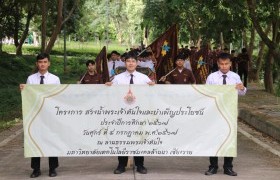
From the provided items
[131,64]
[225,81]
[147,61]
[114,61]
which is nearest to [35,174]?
[131,64]

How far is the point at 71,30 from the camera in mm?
54844

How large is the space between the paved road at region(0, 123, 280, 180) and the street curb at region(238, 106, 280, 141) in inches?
58.2

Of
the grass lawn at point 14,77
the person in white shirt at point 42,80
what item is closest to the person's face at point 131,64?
the person in white shirt at point 42,80

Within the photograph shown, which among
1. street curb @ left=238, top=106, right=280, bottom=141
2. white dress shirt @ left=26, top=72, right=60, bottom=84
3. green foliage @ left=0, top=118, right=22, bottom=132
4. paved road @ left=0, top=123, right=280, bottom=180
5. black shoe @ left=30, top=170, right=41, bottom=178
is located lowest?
green foliage @ left=0, top=118, right=22, bottom=132

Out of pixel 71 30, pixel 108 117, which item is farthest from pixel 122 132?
pixel 71 30

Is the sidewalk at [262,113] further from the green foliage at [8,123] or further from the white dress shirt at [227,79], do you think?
the green foliage at [8,123]

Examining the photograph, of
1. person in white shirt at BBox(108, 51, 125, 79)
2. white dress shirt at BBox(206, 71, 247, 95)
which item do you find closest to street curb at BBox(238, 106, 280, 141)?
white dress shirt at BBox(206, 71, 247, 95)

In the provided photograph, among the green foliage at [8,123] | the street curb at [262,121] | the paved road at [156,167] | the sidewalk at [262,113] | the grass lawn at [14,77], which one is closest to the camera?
the paved road at [156,167]

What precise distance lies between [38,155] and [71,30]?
47.9 metres

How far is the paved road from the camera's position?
25.5 ft

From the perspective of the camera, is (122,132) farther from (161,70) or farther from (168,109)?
(161,70)

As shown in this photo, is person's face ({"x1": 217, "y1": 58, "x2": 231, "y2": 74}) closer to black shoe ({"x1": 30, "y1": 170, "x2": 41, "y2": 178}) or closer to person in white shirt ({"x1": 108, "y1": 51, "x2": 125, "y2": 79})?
black shoe ({"x1": 30, "y1": 170, "x2": 41, "y2": 178})

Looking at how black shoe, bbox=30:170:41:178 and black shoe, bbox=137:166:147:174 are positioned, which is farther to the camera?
black shoe, bbox=137:166:147:174

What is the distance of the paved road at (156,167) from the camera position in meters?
7.79
